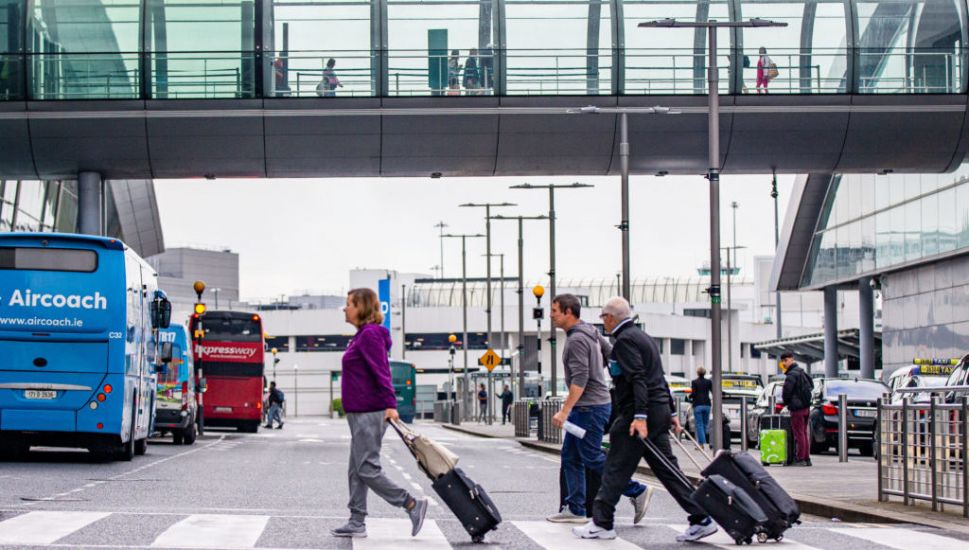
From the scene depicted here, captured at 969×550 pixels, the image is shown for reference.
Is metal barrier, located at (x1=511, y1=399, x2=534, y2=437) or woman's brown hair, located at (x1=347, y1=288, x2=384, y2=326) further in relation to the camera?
metal barrier, located at (x1=511, y1=399, x2=534, y2=437)

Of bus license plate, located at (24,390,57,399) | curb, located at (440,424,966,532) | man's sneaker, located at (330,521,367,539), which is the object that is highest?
bus license plate, located at (24,390,57,399)

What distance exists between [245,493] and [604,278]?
345 feet

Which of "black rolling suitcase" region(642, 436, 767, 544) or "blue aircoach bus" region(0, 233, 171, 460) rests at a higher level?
"blue aircoach bus" region(0, 233, 171, 460)

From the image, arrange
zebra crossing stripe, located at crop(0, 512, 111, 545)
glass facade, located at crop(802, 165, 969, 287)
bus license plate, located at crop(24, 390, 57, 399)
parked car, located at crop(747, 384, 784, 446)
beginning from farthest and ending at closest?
glass facade, located at crop(802, 165, 969, 287) < parked car, located at crop(747, 384, 784, 446) < bus license plate, located at crop(24, 390, 57, 399) < zebra crossing stripe, located at crop(0, 512, 111, 545)

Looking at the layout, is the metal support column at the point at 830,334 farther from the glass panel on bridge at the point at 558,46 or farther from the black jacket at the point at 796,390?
the black jacket at the point at 796,390

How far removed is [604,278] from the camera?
121500mm

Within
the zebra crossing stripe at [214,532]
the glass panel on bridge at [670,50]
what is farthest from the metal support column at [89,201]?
the zebra crossing stripe at [214,532]

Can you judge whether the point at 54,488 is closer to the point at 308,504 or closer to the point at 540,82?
the point at 308,504

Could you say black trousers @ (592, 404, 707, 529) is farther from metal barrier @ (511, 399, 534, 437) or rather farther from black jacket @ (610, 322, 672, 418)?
metal barrier @ (511, 399, 534, 437)

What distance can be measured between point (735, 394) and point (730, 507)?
26410 mm

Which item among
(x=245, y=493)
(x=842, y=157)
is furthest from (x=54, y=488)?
(x=842, y=157)

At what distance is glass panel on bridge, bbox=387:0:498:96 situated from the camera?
28109 mm

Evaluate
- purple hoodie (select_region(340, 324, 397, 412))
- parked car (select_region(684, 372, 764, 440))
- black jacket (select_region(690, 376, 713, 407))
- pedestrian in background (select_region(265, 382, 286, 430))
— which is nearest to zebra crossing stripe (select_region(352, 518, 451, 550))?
purple hoodie (select_region(340, 324, 397, 412))

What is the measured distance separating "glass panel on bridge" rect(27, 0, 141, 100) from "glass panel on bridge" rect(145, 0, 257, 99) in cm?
38
